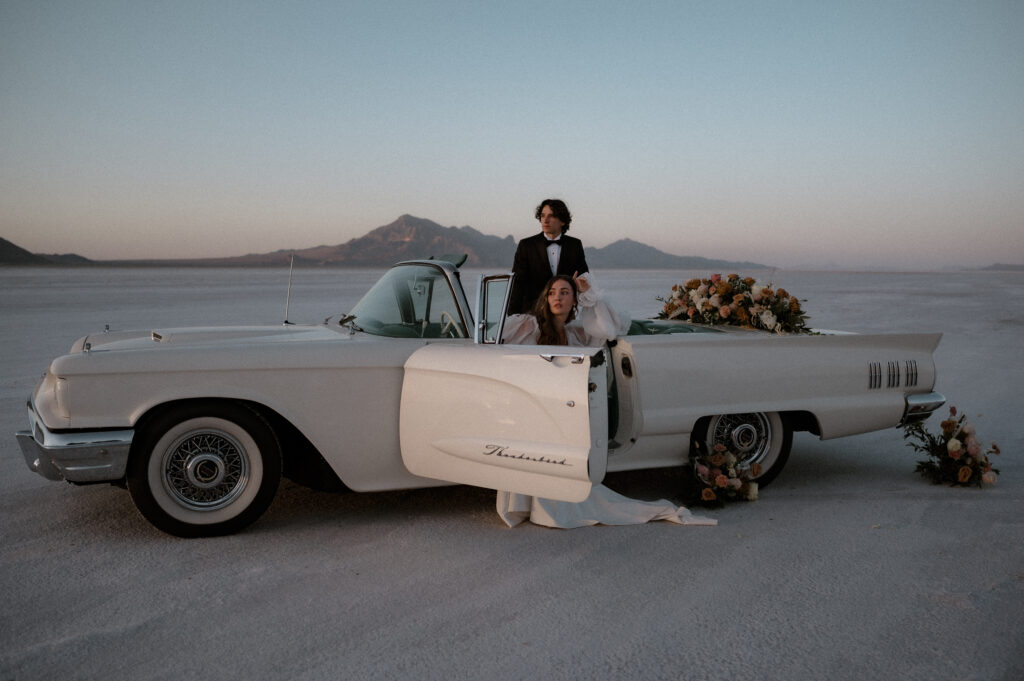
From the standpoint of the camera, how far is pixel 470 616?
3.47 meters

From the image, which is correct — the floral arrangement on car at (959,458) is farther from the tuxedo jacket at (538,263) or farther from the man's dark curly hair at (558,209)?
the man's dark curly hair at (558,209)

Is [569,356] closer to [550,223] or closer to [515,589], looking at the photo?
[515,589]

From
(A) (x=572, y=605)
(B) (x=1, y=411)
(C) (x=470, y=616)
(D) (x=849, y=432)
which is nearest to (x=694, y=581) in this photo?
(A) (x=572, y=605)

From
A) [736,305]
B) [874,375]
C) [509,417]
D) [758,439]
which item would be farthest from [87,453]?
[874,375]

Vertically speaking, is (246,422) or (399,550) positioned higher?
(246,422)

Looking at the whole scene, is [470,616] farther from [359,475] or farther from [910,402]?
[910,402]

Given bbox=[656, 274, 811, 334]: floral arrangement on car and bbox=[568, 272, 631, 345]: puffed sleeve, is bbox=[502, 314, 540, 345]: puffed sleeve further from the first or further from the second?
bbox=[656, 274, 811, 334]: floral arrangement on car

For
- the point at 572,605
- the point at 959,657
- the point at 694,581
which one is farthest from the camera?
the point at 694,581

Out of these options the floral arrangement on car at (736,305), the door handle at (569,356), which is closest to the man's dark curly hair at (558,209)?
the floral arrangement on car at (736,305)

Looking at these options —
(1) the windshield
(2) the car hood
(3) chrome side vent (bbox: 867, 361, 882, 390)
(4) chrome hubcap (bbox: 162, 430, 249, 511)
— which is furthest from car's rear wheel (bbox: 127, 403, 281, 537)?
(3) chrome side vent (bbox: 867, 361, 882, 390)

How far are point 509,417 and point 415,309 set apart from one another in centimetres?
124

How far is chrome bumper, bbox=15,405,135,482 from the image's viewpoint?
405 cm

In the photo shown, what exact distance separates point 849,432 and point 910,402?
49 cm

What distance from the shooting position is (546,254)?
5.90 metres
